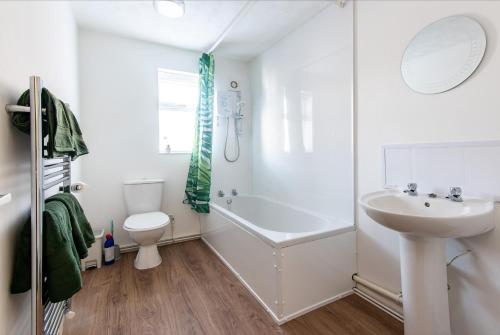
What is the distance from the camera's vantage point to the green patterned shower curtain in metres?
2.70

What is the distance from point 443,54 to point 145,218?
2.60 m

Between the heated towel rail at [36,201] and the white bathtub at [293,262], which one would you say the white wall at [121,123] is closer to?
the white bathtub at [293,262]

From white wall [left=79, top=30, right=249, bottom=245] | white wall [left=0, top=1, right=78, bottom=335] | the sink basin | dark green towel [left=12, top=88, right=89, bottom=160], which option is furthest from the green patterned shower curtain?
the sink basin

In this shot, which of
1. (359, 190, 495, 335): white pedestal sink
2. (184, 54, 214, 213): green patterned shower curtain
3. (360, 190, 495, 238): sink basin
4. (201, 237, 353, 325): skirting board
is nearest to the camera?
(360, 190, 495, 238): sink basin

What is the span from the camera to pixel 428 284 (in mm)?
1162

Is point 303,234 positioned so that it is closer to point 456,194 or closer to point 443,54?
point 456,194

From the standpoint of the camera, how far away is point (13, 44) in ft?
2.91

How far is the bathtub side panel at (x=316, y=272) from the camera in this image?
152 cm

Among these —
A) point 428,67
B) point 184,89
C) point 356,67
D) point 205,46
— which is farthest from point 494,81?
point 184,89

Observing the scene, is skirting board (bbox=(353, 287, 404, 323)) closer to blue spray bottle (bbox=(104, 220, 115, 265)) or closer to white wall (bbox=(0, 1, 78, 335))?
white wall (bbox=(0, 1, 78, 335))

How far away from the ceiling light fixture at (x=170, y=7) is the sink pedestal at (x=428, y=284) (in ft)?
7.26

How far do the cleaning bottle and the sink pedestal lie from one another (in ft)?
8.13

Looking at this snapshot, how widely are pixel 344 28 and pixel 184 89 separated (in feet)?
6.33

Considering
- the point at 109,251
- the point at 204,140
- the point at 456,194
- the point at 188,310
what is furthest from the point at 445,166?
the point at 109,251
